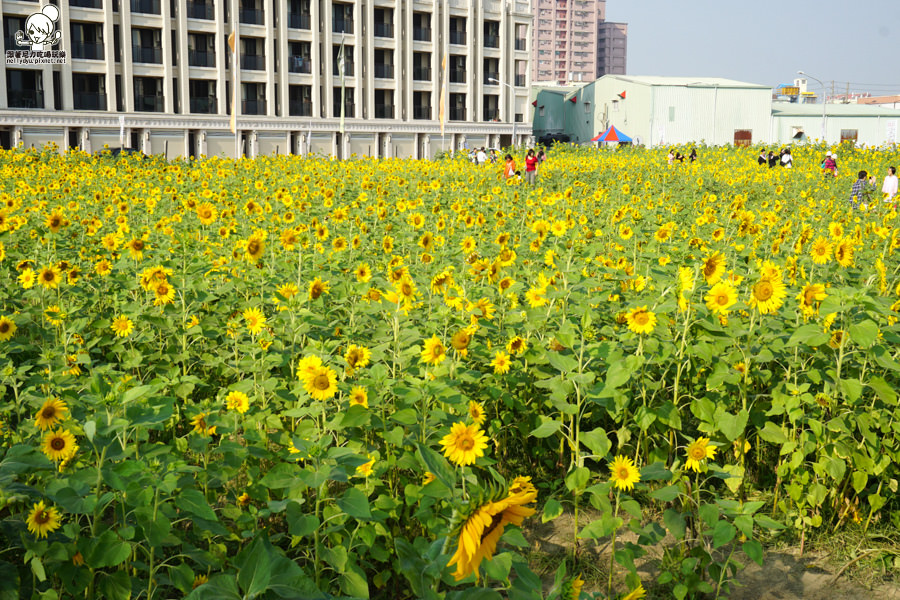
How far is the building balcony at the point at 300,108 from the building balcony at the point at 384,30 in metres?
6.34

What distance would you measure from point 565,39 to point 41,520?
549 feet

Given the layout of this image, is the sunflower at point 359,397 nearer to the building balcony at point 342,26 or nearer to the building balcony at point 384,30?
the building balcony at point 342,26

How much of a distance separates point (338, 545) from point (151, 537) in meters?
0.65

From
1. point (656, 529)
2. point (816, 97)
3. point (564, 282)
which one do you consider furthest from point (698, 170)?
point (816, 97)

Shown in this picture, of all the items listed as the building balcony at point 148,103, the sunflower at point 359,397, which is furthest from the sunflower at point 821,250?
the building balcony at point 148,103

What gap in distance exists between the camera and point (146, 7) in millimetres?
40188

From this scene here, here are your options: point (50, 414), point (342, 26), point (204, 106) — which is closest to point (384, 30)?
point (342, 26)

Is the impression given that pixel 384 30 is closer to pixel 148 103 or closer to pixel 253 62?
pixel 253 62

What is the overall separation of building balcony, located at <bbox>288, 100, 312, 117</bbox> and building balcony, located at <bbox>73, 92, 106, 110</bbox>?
9.73 metres

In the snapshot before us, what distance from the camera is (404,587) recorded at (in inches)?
124

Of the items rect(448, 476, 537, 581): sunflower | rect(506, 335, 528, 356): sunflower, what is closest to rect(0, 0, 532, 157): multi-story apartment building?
rect(506, 335, 528, 356): sunflower

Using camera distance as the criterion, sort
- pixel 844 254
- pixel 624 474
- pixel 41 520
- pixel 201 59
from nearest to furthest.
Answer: pixel 41 520 → pixel 624 474 → pixel 844 254 → pixel 201 59

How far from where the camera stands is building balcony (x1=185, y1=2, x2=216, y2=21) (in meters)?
41.5

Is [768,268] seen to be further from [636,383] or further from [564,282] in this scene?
[564,282]
